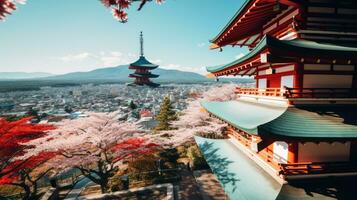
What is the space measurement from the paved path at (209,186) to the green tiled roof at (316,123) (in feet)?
25.4

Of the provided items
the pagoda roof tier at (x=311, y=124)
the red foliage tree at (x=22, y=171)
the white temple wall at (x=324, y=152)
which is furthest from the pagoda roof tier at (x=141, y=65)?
the white temple wall at (x=324, y=152)

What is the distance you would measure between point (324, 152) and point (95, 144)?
42.1 ft

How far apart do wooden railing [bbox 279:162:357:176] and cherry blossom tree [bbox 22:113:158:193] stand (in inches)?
443

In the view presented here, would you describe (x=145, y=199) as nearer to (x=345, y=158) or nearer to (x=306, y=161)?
(x=306, y=161)

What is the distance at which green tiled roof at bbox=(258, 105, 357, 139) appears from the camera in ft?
17.2

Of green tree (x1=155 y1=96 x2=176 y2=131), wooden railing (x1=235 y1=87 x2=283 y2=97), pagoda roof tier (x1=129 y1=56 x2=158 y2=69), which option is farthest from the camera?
pagoda roof tier (x1=129 y1=56 x2=158 y2=69)

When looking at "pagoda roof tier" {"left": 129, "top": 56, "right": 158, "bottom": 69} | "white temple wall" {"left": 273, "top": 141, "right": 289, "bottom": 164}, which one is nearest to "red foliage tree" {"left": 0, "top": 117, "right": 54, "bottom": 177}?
"white temple wall" {"left": 273, "top": 141, "right": 289, "bottom": 164}

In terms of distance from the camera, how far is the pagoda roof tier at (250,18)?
21.5 feet

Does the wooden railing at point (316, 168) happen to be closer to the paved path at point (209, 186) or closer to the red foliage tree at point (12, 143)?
the paved path at point (209, 186)

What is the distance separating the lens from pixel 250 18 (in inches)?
313

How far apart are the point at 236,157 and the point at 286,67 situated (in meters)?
4.86

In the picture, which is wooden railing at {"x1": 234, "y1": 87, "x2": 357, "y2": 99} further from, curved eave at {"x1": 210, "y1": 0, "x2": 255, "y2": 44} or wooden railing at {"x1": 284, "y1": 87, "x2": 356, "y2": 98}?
curved eave at {"x1": 210, "y1": 0, "x2": 255, "y2": 44}

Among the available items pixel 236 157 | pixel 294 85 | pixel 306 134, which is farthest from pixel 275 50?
pixel 236 157

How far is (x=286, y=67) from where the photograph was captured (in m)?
7.21
